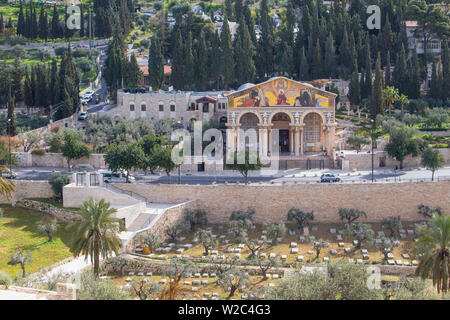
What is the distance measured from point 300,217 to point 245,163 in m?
5.79

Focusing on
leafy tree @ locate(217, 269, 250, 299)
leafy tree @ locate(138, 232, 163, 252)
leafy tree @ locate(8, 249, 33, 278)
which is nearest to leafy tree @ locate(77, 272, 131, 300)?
leafy tree @ locate(217, 269, 250, 299)

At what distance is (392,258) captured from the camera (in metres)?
45.2

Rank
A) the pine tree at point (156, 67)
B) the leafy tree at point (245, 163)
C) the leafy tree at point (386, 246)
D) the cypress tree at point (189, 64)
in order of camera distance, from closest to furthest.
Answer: the leafy tree at point (386, 246) → the leafy tree at point (245, 163) → the pine tree at point (156, 67) → the cypress tree at point (189, 64)

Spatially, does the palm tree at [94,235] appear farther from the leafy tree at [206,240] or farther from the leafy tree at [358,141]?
the leafy tree at [358,141]

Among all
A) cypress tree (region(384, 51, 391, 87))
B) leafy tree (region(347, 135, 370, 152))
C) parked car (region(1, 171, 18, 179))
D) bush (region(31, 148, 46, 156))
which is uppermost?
cypress tree (region(384, 51, 391, 87))

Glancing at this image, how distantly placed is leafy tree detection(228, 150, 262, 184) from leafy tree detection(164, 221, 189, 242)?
6500 millimetres

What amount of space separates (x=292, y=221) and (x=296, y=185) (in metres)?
2.53

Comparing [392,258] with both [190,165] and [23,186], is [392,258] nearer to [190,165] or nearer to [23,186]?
[190,165]

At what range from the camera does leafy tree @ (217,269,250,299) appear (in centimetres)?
3881

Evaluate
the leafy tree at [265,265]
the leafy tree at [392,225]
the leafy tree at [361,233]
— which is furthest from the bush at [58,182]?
the leafy tree at [392,225]

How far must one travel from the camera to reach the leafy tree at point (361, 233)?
155 ft

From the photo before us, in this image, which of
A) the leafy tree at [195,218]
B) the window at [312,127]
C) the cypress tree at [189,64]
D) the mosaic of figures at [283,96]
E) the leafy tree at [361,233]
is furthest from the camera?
the cypress tree at [189,64]

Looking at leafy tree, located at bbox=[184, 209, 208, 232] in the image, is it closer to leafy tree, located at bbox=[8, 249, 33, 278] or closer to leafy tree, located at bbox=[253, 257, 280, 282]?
leafy tree, located at bbox=[253, 257, 280, 282]

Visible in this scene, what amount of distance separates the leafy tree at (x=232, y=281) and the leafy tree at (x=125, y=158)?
16.7m
